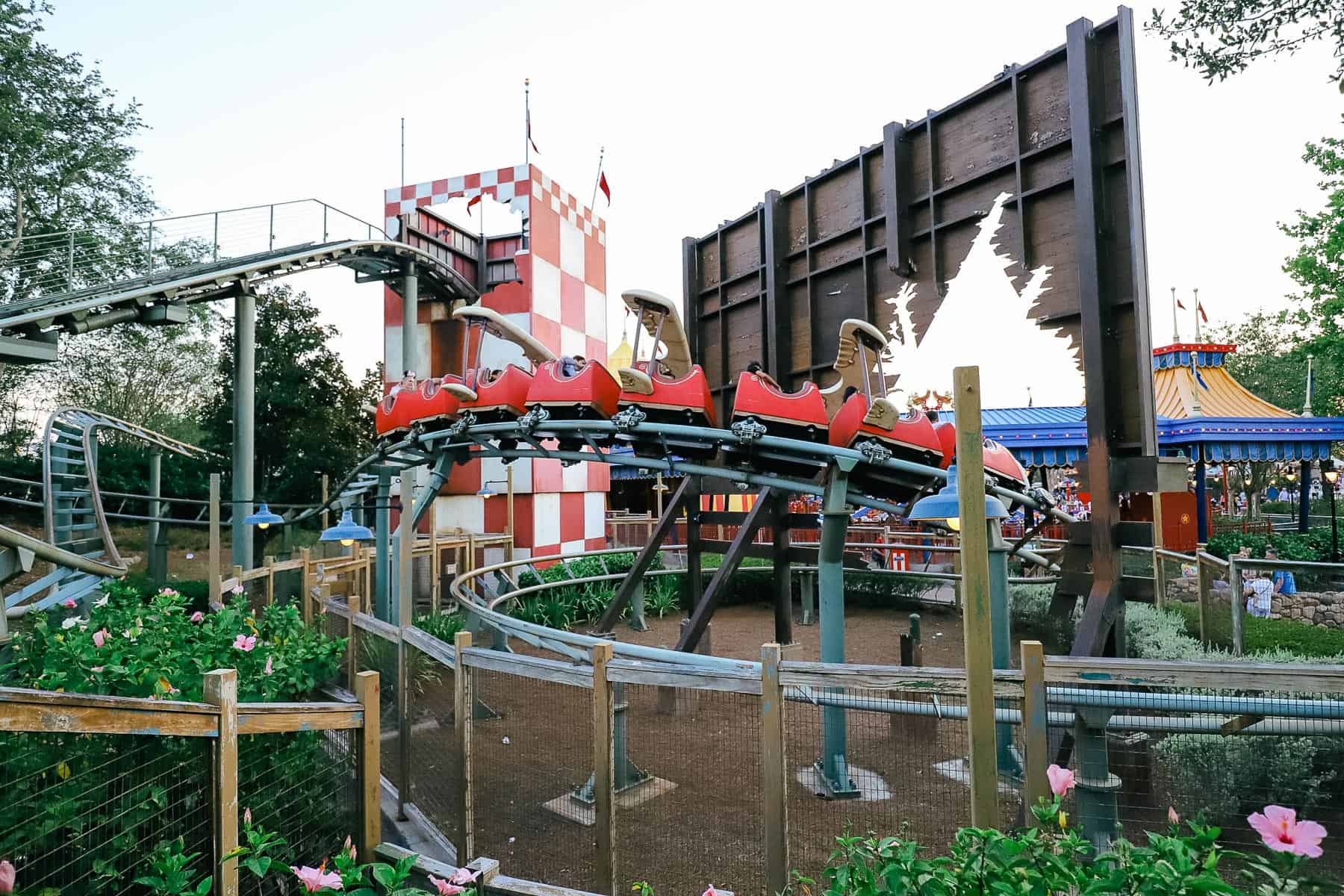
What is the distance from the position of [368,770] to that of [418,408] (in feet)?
15.5

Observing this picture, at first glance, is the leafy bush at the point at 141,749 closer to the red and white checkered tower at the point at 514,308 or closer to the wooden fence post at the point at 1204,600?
the wooden fence post at the point at 1204,600

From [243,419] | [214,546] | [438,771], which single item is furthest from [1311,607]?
[243,419]

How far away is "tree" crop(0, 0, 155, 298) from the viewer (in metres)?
19.4

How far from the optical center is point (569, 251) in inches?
659

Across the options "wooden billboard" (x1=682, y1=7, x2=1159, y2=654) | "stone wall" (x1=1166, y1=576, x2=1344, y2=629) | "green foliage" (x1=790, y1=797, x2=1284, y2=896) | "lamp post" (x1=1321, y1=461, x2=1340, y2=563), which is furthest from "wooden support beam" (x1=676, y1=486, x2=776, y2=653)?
"lamp post" (x1=1321, y1=461, x2=1340, y2=563)

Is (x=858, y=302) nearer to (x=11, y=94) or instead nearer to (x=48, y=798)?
(x=48, y=798)

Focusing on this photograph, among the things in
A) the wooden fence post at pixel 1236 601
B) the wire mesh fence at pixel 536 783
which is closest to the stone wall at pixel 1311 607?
the wooden fence post at pixel 1236 601

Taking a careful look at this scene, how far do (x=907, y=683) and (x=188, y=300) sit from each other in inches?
527

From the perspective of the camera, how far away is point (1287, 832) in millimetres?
1771

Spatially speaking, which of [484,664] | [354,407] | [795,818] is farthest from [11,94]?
[795,818]

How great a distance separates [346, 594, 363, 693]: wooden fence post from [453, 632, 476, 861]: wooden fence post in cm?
159

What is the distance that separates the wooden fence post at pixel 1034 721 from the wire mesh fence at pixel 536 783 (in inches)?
76.5

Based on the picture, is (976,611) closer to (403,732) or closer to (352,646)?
(403,732)

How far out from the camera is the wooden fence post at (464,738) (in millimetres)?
3523
